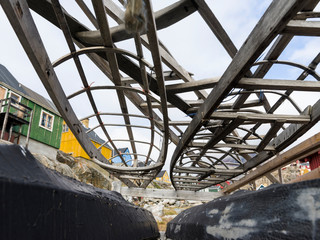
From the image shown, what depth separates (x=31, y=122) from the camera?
44.2 feet

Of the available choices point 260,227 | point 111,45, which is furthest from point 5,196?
point 111,45

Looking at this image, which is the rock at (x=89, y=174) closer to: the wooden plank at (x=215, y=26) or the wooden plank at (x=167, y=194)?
the wooden plank at (x=167, y=194)

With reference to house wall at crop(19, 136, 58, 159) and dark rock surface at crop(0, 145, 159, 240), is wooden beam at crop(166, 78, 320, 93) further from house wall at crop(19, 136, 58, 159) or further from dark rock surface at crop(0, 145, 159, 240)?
house wall at crop(19, 136, 58, 159)

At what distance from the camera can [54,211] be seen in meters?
1.37

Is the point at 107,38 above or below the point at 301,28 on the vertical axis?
above

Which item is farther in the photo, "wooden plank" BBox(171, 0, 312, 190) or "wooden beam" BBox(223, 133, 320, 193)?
"wooden beam" BBox(223, 133, 320, 193)

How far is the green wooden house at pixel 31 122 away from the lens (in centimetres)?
1362

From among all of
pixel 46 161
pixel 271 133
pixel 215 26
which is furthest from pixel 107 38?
pixel 46 161

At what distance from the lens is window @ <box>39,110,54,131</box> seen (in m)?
16.0

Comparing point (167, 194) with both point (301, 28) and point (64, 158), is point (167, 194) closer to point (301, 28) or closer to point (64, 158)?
point (301, 28)

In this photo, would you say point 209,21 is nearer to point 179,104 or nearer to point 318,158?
point 179,104

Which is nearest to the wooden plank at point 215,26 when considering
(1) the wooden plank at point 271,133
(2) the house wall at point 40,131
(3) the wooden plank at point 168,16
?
(3) the wooden plank at point 168,16

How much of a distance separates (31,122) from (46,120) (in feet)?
10.1

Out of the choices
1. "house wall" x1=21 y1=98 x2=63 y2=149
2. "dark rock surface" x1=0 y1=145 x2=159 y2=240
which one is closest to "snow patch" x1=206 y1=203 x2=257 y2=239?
"dark rock surface" x1=0 y1=145 x2=159 y2=240
